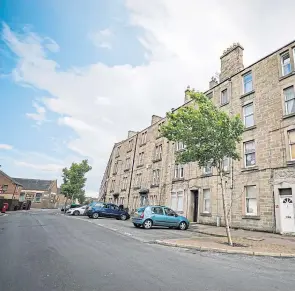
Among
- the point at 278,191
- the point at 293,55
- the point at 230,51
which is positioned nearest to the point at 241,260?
the point at 278,191

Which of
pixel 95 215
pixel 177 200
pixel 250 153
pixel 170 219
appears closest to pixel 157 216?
pixel 170 219

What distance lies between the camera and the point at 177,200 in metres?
23.1

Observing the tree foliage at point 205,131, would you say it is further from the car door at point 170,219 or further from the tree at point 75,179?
the tree at point 75,179

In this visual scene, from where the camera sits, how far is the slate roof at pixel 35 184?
65.8 meters

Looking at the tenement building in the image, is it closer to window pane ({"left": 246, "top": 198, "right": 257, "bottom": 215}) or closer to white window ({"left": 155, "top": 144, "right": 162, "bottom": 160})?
window pane ({"left": 246, "top": 198, "right": 257, "bottom": 215})

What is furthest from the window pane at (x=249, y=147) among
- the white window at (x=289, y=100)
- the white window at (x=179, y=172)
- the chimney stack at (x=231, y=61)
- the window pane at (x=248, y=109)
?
the white window at (x=179, y=172)

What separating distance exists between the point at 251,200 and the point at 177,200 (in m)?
8.28

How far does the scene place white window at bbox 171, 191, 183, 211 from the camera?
890 inches

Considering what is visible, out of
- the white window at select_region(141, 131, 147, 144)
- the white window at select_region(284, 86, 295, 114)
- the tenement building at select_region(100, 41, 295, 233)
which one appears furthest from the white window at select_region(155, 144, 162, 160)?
the white window at select_region(284, 86, 295, 114)

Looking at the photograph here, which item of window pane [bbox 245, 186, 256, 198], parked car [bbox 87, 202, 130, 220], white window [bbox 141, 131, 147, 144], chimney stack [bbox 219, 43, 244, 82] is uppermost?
chimney stack [bbox 219, 43, 244, 82]

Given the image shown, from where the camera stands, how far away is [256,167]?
52.7ft

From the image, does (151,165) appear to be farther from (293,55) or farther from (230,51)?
(293,55)

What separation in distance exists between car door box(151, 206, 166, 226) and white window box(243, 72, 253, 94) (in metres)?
12.0

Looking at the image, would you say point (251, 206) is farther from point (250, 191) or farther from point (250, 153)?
→ point (250, 153)
